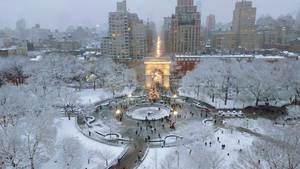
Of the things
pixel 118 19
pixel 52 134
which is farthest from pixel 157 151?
pixel 118 19

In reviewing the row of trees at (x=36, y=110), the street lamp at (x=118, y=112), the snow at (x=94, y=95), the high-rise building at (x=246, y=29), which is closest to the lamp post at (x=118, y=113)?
the street lamp at (x=118, y=112)

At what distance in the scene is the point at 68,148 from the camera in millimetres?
21984

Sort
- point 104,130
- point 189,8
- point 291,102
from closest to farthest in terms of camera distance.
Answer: point 104,130
point 291,102
point 189,8

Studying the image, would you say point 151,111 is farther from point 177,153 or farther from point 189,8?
point 189,8

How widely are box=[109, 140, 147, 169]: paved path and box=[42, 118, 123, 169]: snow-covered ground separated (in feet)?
3.94

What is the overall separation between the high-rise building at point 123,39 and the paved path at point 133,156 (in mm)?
56449

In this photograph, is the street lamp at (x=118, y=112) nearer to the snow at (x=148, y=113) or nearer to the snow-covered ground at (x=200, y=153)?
the snow at (x=148, y=113)

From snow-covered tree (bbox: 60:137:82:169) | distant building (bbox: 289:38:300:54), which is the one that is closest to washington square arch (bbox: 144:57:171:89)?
snow-covered tree (bbox: 60:137:82:169)

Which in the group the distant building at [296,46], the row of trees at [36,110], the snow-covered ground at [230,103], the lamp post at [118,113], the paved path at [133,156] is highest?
the distant building at [296,46]

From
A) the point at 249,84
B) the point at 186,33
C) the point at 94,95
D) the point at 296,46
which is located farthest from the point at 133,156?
the point at 296,46

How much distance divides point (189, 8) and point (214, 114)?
74.6 m

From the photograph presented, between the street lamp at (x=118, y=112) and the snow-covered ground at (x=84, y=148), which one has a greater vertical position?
the street lamp at (x=118, y=112)

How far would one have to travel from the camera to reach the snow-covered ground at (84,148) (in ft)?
75.2

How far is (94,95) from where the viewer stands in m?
50.0
